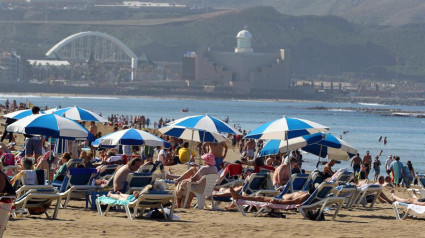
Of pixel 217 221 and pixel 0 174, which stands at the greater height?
pixel 0 174

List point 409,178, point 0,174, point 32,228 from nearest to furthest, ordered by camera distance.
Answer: point 0,174 → point 32,228 → point 409,178

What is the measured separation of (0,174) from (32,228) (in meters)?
2.49

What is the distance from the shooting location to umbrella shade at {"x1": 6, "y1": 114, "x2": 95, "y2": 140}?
54.5 feet

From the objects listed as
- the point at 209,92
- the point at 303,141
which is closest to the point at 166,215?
the point at 303,141

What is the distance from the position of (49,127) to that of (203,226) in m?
4.51

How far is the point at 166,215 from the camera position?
13578 mm

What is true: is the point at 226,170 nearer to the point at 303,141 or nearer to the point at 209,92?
the point at 303,141

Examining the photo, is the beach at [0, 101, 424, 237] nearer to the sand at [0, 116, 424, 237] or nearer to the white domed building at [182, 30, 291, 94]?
the sand at [0, 116, 424, 237]

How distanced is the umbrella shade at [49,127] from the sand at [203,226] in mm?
1951

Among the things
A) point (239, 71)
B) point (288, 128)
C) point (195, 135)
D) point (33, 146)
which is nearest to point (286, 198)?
point (288, 128)

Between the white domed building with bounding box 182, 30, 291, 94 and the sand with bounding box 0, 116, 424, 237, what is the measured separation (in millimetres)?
174446

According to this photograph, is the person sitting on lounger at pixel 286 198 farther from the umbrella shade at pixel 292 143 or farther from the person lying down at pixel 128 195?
the umbrella shade at pixel 292 143

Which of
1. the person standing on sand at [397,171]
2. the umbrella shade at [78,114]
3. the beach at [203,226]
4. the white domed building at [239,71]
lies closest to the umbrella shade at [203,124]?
the beach at [203,226]


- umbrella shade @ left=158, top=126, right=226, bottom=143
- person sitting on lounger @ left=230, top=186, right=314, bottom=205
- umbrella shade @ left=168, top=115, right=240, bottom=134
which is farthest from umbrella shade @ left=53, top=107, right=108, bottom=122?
person sitting on lounger @ left=230, top=186, right=314, bottom=205
